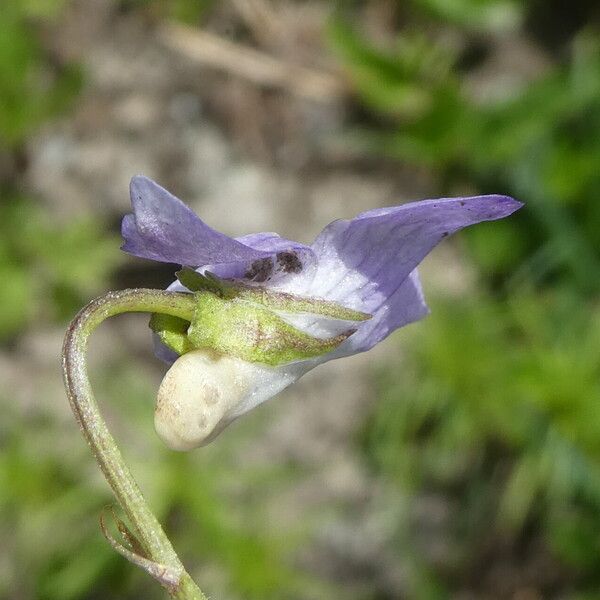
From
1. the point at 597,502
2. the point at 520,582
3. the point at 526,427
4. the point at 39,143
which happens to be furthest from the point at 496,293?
the point at 39,143

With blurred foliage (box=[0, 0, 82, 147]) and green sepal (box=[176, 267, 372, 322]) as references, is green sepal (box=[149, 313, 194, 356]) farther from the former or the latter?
blurred foliage (box=[0, 0, 82, 147])

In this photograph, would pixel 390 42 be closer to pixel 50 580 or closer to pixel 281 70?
pixel 281 70

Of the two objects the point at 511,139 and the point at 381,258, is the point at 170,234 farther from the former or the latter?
the point at 511,139

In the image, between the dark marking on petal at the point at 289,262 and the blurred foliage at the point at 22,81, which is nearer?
the dark marking on petal at the point at 289,262

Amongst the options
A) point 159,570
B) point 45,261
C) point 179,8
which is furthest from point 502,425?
point 159,570

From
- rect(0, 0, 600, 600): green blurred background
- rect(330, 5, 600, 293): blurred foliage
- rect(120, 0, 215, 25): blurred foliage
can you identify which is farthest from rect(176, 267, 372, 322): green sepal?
rect(120, 0, 215, 25): blurred foliage

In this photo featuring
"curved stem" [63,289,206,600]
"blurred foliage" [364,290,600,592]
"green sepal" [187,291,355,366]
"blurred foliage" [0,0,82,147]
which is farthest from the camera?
"blurred foliage" [0,0,82,147]

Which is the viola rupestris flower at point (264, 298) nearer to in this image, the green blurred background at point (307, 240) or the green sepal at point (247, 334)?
the green sepal at point (247, 334)

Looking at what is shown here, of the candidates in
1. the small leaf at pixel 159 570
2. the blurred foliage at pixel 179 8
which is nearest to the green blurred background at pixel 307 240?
the blurred foliage at pixel 179 8
